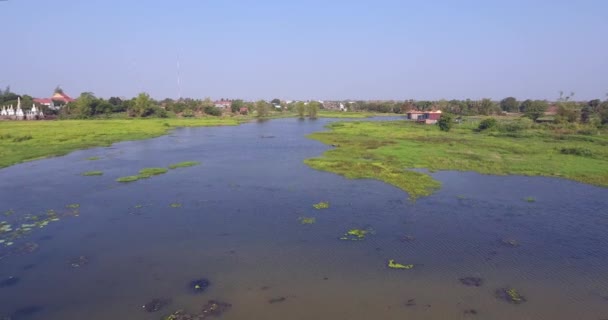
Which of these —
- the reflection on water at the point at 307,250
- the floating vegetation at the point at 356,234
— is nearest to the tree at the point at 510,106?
the reflection on water at the point at 307,250

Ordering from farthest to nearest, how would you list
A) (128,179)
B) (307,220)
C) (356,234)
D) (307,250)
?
(128,179), (307,220), (356,234), (307,250)

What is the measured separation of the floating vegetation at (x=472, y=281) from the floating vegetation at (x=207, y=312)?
4.69 meters

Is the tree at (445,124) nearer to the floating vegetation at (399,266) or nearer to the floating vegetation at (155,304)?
the floating vegetation at (399,266)

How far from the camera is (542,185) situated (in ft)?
52.9

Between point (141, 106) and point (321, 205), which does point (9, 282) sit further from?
point (141, 106)

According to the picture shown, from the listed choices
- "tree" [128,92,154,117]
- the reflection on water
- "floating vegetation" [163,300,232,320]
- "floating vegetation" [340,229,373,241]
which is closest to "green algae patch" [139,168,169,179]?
the reflection on water

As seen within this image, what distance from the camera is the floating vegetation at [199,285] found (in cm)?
757

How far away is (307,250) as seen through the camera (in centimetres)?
955

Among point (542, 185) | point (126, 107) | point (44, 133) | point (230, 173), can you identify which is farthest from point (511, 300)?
point (126, 107)

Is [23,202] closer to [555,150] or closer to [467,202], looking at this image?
[467,202]

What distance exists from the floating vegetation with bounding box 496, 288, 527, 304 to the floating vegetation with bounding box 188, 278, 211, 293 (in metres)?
5.60

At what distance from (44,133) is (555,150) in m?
38.4

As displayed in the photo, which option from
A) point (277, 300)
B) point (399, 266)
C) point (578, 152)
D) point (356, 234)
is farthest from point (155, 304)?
point (578, 152)

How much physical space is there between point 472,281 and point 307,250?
3673 mm
